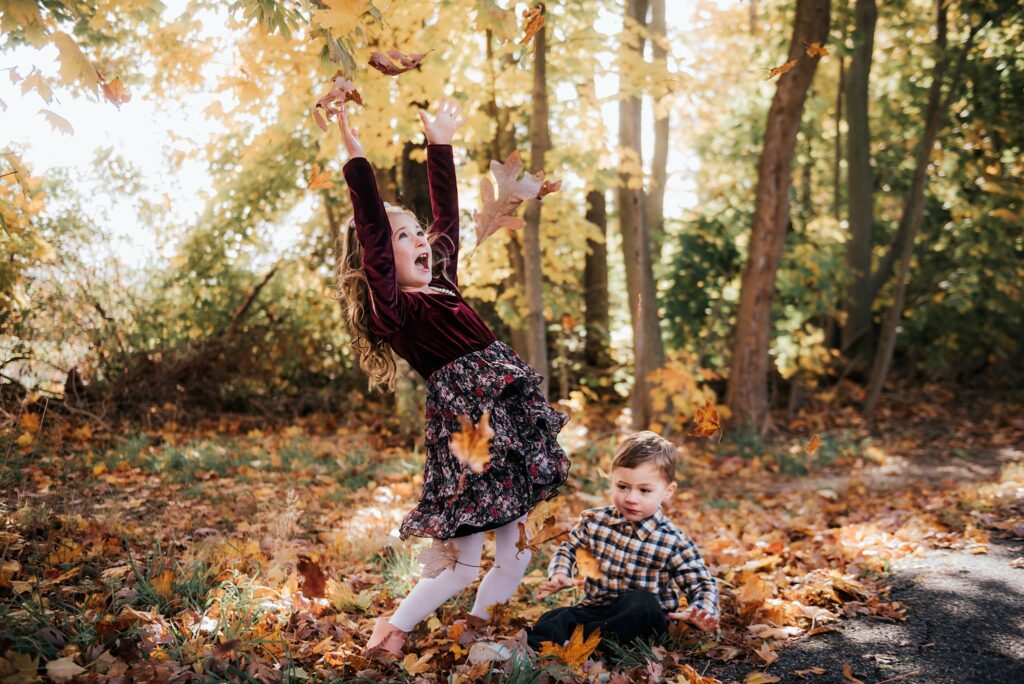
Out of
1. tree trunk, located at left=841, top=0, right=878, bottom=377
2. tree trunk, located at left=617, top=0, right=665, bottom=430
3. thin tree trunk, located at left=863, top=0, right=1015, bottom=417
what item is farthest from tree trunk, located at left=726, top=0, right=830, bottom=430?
tree trunk, located at left=841, top=0, right=878, bottom=377

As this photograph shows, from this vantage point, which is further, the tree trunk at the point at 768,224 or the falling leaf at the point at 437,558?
the tree trunk at the point at 768,224

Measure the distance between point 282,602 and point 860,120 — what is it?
1057 centimetres

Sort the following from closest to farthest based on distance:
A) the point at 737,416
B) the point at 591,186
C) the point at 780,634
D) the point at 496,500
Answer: the point at 496,500 < the point at 780,634 < the point at 591,186 < the point at 737,416

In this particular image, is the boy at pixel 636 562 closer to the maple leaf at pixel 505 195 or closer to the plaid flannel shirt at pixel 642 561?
the plaid flannel shirt at pixel 642 561

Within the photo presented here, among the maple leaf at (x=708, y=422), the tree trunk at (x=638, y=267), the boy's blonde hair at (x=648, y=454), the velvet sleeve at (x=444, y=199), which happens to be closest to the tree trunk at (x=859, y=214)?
the tree trunk at (x=638, y=267)

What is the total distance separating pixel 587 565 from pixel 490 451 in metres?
0.76

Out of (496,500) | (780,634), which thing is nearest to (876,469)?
(780,634)

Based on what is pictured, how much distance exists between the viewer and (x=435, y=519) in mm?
2537

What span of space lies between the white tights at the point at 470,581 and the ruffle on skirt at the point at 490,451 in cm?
11

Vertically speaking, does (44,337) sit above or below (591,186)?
below

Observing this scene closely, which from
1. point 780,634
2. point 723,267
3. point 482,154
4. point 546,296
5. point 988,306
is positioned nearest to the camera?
point 780,634

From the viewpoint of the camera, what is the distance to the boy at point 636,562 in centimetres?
277

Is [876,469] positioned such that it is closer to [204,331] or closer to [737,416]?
[737,416]

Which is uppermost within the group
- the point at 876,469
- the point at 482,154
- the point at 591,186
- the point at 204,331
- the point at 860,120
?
the point at 860,120
